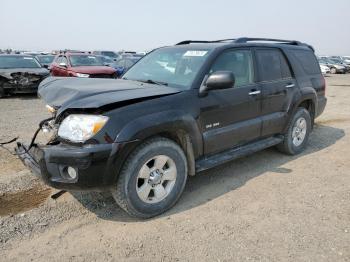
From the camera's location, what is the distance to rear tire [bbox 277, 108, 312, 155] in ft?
17.5

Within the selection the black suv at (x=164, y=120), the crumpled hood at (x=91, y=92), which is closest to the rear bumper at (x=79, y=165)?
the black suv at (x=164, y=120)

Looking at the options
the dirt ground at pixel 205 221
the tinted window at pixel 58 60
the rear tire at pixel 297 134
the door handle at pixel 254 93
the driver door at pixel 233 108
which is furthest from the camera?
the tinted window at pixel 58 60

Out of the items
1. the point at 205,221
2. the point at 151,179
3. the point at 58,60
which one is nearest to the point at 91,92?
the point at 151,179

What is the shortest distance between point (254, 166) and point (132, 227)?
7.60 feet

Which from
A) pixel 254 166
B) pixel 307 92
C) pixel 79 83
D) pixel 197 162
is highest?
pixel 79 83

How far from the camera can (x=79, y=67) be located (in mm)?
12195

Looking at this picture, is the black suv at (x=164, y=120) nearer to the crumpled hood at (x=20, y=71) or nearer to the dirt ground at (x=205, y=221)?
the dirt ground at (x=205, y=221)

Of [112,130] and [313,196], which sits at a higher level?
[112,130]

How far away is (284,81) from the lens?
5.10m

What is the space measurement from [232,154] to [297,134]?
1.83 meters

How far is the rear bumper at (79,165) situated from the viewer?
117 inches

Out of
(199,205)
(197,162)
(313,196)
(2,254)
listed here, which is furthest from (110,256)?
(313,196)

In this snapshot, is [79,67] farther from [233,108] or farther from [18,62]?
[233,108]

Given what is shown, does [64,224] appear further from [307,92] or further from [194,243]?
[307,92]
